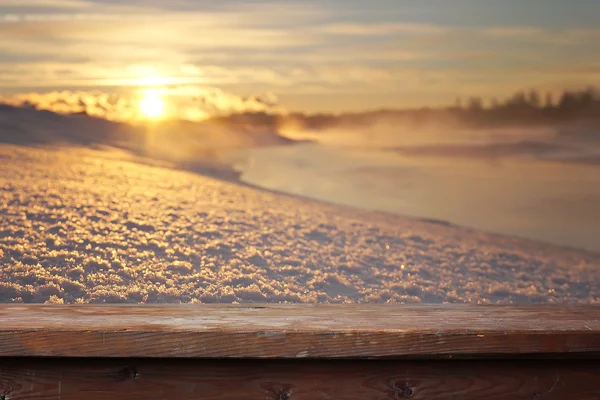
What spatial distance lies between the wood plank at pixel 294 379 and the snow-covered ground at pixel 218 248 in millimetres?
1427

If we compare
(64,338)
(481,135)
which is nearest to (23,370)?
(64,338)

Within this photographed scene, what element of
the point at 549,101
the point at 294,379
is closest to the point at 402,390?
the point at 294,379

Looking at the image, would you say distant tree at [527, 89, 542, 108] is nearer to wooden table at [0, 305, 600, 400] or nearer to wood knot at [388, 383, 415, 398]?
wooden table at [0, 305, 600, 400]

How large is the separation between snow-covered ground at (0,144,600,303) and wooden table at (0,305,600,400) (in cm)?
142

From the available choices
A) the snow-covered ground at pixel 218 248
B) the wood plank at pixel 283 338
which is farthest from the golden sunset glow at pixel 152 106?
the wood plank at pixel 283 338

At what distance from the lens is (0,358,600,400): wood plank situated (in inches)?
42.8

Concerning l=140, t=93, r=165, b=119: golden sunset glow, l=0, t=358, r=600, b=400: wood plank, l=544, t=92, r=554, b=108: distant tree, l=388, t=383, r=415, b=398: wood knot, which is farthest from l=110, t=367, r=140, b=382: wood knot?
l=544, t=92, r=554, b=108: distant tree

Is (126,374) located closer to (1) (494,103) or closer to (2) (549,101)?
(1) (494,103)

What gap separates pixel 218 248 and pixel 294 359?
5.14 ft

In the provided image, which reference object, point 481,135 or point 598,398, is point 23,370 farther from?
point 481,135

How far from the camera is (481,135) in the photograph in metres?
2.80

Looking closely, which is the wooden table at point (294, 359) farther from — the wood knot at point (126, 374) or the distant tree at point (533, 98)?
the distant tree at point (533, 98)

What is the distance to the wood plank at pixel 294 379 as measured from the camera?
1.09 metres

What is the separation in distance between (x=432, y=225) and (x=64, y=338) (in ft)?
6.13
